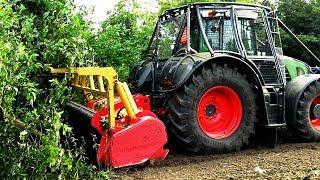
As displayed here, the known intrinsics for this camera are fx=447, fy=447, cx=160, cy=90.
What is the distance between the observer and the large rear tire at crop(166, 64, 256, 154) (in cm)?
548

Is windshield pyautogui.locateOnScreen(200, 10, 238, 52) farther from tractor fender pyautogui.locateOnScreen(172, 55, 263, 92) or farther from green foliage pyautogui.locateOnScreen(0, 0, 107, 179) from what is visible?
green foliage pyautogui.locateOnScreen(0, 0, 107, 179)

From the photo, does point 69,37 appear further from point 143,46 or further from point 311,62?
point 311,62

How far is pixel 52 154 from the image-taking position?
12.4 feet

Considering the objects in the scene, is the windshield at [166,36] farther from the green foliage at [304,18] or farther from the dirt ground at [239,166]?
the green foliage at [304,18]

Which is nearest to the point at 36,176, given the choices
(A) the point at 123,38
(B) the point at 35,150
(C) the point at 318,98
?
(B) the point at 35,150

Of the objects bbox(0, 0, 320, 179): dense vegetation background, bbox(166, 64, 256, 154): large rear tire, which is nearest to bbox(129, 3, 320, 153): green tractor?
bbox(166, 64, 256, 154): large rear tire

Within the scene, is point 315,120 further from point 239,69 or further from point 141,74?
point 141,74

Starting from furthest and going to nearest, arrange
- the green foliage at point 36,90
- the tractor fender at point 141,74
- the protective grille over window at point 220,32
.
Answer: the tractor fender at point 141,74 → the protective grille over window at point 220,32 → the green foliage at point 36,90

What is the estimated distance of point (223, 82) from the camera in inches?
227

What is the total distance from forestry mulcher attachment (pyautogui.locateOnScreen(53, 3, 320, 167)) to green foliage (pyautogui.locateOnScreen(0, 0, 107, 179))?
0.99ft

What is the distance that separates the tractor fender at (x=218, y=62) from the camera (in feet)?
17.9

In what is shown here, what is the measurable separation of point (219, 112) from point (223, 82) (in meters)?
0.47

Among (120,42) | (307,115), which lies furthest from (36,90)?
(120,42)

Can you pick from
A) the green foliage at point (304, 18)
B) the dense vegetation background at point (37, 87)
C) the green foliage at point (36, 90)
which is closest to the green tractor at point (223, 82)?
the dense vegetation background at point (37, 87)
